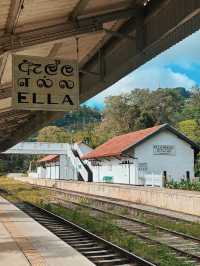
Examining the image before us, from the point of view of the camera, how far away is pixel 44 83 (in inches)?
448

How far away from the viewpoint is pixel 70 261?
31.3 feet

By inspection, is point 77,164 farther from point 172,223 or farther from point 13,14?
point 13,14

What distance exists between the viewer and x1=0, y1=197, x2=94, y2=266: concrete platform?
9383 mm

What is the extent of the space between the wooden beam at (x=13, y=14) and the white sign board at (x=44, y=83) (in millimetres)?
922

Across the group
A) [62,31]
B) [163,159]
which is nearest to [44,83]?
[62,31]

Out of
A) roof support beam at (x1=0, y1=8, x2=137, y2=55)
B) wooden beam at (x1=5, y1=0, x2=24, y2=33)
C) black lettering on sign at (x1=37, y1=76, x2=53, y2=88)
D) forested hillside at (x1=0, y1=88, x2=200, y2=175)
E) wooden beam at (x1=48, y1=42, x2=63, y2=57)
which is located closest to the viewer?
wooden beam at (x1=5, y1=0, x2=24, y2=33)

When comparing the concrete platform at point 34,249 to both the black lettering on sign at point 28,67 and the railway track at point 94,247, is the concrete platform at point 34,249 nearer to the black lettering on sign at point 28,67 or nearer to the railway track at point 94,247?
the railway track at point 94,247

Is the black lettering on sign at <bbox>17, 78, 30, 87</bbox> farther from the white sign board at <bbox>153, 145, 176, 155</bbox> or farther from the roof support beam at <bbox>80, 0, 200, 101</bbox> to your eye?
the white sign board at <bbox>153, 145, 176, 155</bbox>

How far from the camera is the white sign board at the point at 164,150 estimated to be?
42438mm

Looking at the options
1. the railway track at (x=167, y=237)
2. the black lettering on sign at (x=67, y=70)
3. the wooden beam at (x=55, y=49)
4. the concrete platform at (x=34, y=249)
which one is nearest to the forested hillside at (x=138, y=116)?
the railway track at (x=167, y=237)

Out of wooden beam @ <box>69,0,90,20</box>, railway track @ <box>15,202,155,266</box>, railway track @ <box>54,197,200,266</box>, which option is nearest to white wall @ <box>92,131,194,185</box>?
railway track @ <box>54,197,200,266</box>

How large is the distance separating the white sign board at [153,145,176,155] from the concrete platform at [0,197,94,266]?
28032 mm

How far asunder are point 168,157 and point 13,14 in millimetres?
34665

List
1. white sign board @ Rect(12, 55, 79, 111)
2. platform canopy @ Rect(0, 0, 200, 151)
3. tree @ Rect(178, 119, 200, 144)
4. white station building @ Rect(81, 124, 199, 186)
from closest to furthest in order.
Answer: platform canopy @ Rect(0, 0, 200, 151)
white sign board @ Rect(12, 55, 79, 111)
white station building @ Rect(81, 124, 199, 186)
tree @ Rect(178, 119, 200, 144)
